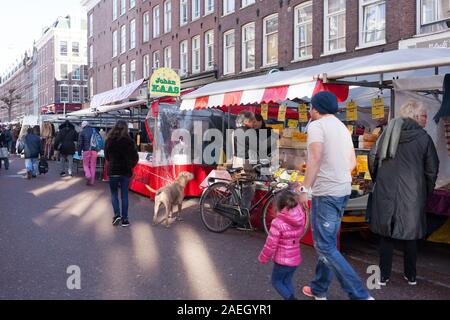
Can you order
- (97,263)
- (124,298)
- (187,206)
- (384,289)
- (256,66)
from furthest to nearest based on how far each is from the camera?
(256,66) → (187,206) → (97,263) → (384,289) → (124,298)

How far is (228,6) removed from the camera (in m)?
23.4

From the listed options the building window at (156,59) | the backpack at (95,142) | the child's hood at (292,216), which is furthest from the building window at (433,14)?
the building window at (156,59)

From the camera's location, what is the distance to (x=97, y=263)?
5.52 meters

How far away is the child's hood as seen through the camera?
3990mm

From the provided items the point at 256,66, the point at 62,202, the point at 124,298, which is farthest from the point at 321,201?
the point at 256,66

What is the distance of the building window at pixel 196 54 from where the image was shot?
26.1 metres

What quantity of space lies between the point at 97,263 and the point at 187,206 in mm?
4503

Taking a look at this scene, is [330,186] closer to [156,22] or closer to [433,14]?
[433,14]

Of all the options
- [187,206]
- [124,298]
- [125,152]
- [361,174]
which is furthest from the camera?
[187,206]

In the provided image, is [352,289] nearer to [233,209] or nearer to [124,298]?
[124,298]

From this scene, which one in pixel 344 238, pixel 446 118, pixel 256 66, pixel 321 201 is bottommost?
pixel 344 238

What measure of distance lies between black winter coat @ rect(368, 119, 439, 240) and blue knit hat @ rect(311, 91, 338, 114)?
0.93 meters

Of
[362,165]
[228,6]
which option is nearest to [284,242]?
[362,165]

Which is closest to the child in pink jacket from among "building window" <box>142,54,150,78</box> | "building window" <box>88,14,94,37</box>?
"building window" <box>142,54,150,78</box>
